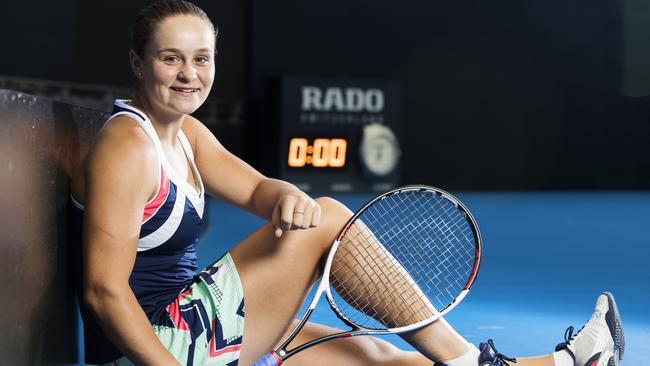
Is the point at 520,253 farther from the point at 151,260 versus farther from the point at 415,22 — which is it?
the point at 415,22

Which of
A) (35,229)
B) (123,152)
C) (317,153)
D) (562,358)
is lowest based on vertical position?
(317,153)

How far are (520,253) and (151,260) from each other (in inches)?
152

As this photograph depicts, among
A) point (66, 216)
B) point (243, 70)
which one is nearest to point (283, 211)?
point (66, 216)

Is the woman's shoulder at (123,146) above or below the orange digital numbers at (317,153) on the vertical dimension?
above

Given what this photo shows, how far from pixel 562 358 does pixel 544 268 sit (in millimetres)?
2668

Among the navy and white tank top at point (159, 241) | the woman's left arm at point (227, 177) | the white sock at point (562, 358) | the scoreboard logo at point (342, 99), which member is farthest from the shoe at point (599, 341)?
the scoreboard logo at point (342, 99)

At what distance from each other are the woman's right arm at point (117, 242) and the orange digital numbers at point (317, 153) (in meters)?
7.46

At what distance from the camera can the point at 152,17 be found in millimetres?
1921

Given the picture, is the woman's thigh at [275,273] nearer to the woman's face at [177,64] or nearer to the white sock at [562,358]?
the woman's face at [177,64]

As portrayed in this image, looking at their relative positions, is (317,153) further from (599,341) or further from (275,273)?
(275,273)

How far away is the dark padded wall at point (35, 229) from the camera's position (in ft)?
5.59

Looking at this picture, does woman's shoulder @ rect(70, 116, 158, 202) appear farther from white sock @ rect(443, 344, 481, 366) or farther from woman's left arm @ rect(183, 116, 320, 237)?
white sock @ rect(443, 344, 481, 366)

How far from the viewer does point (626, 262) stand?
17.1 feet

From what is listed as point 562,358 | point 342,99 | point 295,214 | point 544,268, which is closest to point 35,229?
point 295,214
